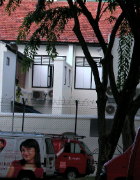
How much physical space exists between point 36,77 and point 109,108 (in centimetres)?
1027

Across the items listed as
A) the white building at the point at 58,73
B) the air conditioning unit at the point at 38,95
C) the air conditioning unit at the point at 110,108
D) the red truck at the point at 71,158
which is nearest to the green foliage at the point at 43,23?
the red truck at the point at 71,158

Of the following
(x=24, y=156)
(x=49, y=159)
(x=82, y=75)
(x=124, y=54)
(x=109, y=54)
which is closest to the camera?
(x=109, y=54)

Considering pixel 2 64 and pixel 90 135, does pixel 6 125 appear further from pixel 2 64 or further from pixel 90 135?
pixel 2 64

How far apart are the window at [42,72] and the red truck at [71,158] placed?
48.9 feet

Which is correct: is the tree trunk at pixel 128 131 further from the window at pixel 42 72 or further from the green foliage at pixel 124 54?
the window at pixel 42 72

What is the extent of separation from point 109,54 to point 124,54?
87 centimetres

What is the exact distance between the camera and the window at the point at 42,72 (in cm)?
3562

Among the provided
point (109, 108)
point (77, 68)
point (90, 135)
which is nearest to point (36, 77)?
point (77, 68)

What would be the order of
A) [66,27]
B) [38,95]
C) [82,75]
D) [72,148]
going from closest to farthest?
[72,148] → [38,95] → [82,75] → [66,27]

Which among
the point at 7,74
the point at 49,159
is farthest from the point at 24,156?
the point at 7,74

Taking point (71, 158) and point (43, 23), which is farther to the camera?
point (71, 158)

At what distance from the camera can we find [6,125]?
81.9ft

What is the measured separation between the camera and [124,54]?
14188mm

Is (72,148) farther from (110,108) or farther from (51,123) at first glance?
(110,108)
